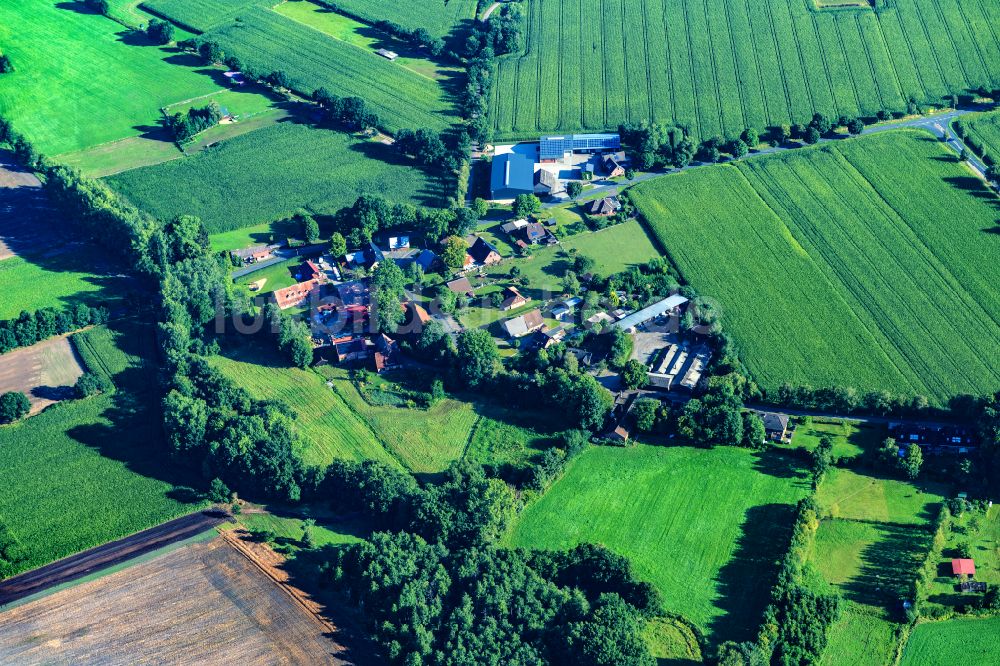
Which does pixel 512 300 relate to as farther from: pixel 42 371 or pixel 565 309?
pixel 42 371

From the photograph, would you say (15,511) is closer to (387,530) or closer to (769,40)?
(387,530)

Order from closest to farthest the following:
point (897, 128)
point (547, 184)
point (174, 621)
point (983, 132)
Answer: point (174, 621) < point (547, 184) < point (983, 132) < point (897, 128)

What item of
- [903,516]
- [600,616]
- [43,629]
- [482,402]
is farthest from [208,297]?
[903,516]

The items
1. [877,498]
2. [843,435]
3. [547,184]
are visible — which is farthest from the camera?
[547,184]

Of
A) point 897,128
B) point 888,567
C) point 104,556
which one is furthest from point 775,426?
point 104,556

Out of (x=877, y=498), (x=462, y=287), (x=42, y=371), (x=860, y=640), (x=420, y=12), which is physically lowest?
(x=860, y=640)

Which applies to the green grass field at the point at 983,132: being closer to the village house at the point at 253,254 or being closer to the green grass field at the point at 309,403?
the green grass field at the point at 309,403
